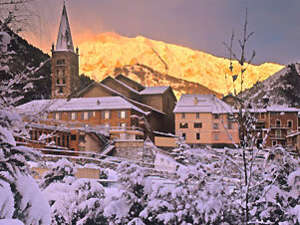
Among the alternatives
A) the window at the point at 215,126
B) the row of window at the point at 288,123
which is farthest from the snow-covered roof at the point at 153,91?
the row of window at the point at 288,123

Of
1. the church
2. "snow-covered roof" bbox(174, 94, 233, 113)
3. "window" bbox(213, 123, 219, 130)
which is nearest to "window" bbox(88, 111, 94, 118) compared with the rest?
the church

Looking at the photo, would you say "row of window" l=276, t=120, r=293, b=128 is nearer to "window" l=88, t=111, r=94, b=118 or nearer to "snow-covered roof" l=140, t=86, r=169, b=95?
"snow-covered roof" l=140, t=86, r=169, b=95

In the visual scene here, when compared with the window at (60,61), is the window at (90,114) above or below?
below

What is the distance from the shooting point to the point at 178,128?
43.0m

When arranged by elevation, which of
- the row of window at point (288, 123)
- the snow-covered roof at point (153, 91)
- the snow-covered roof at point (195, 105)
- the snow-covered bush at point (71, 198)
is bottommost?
the snow-covered bush at point (71, 198)

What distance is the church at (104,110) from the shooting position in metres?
27.9

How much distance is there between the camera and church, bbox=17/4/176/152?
27897 millimetres

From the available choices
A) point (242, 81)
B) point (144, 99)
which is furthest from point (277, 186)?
point (144, 99)

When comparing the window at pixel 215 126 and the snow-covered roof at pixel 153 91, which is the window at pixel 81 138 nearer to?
the window at pixel 215 126

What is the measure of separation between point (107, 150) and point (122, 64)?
1701 inches

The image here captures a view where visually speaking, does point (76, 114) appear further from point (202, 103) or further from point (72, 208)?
point (72, 208)

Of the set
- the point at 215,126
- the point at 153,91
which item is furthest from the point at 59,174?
the point at 153,91

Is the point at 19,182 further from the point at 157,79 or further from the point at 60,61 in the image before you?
the point at 157,79

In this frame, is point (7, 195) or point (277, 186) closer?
point (7, 195)
